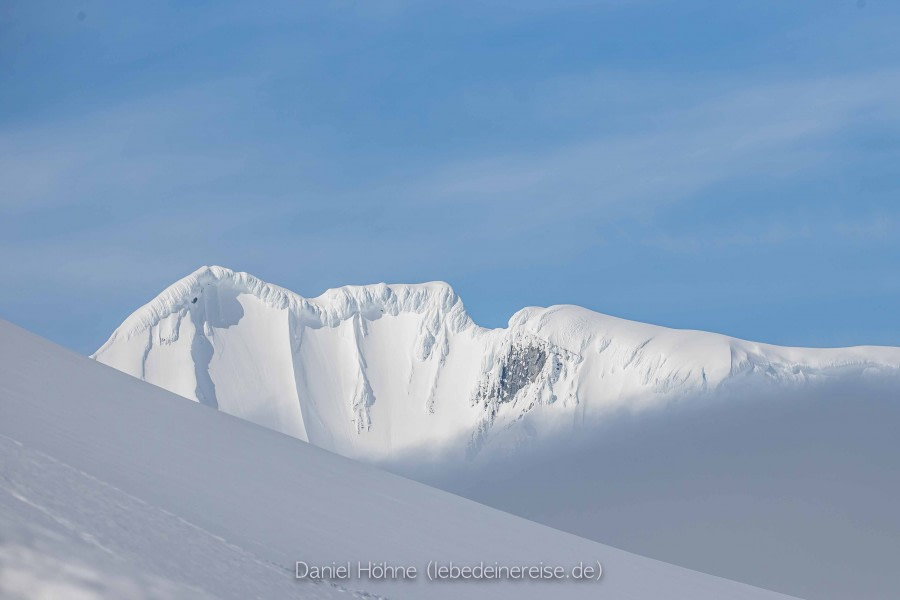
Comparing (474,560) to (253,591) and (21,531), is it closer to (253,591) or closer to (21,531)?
(253,591)

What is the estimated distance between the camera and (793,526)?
185500 mm

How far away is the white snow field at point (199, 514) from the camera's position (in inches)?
Result: 356

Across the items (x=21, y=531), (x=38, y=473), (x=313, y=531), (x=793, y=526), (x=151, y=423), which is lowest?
(x=21, y=531)

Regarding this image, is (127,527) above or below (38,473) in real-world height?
below

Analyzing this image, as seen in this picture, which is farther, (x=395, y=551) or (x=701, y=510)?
(x=701, y=510)

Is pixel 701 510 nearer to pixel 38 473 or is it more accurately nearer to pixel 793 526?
pixel 793 526

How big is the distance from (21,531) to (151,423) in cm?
1081

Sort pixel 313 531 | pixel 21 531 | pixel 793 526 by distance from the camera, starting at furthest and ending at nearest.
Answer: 1. pixel 793 526
2. pixel 313 531
3. pixel 21 531

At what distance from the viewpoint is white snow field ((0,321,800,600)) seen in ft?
29.6

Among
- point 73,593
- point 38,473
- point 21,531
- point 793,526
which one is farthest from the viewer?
point 793,526

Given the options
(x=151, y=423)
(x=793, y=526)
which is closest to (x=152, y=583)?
(x=151, y=423)

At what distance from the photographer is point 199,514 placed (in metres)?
14.1

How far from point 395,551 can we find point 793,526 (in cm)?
18111

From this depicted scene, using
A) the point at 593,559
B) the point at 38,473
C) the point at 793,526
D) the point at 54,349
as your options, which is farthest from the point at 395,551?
the point at 793,526
